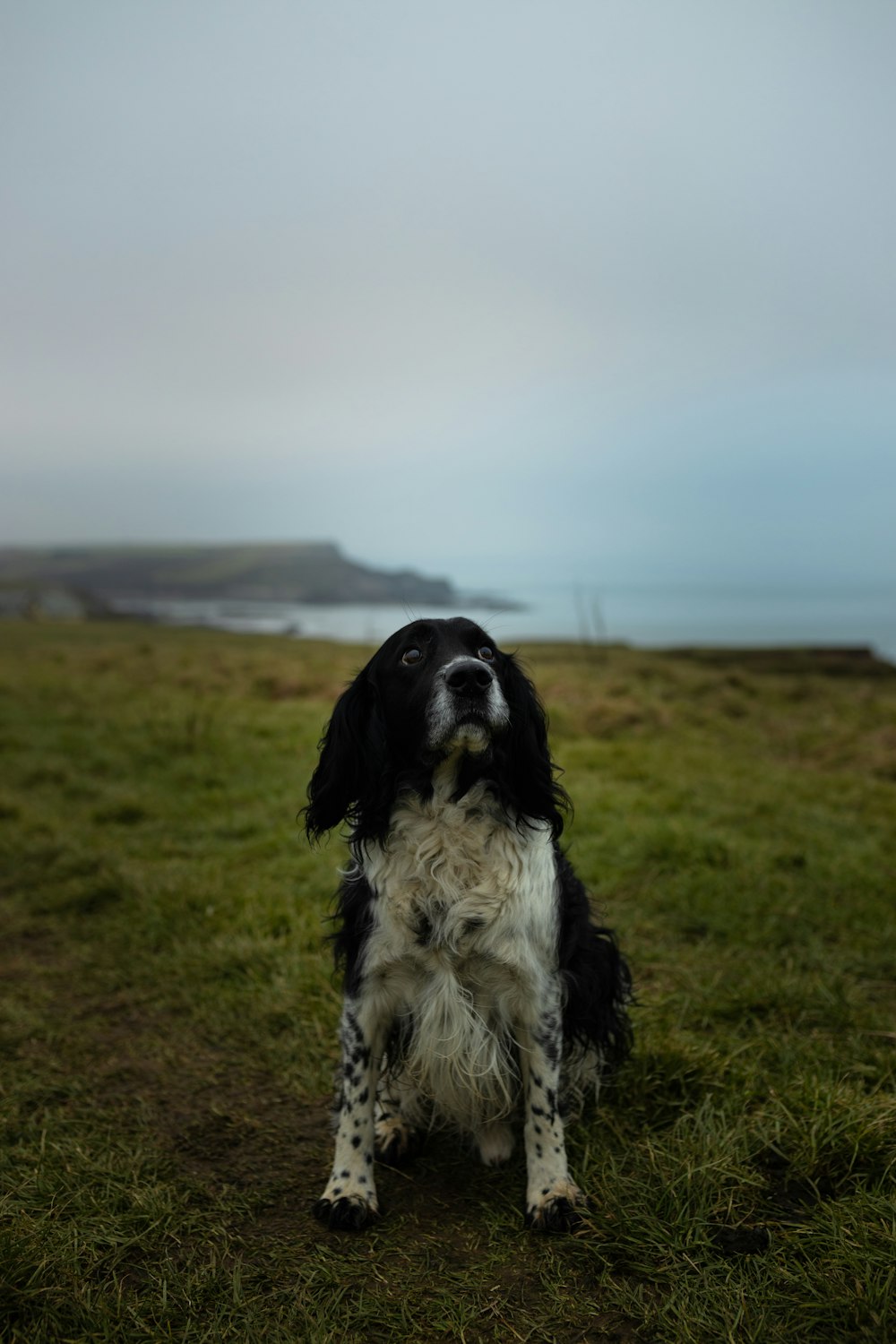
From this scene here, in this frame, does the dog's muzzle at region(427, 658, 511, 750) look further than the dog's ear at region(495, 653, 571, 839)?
No

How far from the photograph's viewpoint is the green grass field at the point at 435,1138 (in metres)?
2.86

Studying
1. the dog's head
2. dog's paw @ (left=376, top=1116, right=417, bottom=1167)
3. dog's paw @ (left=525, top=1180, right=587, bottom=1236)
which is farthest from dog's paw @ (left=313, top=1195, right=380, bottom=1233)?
the dog's head

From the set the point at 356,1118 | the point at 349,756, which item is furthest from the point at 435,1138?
the point at 349,756

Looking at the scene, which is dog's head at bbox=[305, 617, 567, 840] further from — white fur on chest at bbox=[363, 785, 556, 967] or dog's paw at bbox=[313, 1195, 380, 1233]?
dog's paw at bbox=[313, 1195, 380, 1233]

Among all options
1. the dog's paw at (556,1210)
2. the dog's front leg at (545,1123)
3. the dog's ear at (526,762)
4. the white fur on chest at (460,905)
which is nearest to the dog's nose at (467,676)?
the dog's ear at (526,762)

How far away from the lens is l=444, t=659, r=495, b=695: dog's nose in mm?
3164

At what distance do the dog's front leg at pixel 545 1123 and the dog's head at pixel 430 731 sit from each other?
0.69 m

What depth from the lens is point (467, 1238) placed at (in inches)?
126

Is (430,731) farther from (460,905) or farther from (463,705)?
(460,905)

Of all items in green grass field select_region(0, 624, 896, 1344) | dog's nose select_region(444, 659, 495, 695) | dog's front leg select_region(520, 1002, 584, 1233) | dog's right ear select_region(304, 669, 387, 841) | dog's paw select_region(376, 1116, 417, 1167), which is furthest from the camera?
dog's paw select_region(376, 1116, 417, 1167)

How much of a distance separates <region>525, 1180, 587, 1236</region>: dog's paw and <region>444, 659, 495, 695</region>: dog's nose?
65.3 inches

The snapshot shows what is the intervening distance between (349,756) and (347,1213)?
1490 mm

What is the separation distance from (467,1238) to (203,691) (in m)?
12.6

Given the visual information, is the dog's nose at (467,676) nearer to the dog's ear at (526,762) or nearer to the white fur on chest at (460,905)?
the dog's ear at (526,762)
